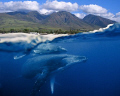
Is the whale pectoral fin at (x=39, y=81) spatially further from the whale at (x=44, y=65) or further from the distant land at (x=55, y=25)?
the distant land at (x=55, y=25)

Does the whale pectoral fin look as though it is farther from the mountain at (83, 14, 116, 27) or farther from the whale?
the mountain at (83, 14, 116, 27)

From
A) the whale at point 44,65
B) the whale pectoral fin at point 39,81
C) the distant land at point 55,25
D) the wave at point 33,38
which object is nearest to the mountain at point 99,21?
the distant land at point 55,25

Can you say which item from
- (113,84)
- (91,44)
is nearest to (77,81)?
(113,84)

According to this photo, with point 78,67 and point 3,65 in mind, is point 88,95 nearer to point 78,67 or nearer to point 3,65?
point 78,67

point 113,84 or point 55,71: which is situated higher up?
point 55,71

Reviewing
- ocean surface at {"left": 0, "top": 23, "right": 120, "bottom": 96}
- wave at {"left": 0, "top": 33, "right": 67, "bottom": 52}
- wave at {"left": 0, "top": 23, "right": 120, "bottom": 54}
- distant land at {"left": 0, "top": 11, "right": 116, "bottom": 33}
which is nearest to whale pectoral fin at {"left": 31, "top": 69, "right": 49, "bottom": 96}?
ocean surface at {"left": 0, "top": 23, "right": 120, "bottom": 96}

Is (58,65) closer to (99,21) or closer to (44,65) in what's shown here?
(44,65)

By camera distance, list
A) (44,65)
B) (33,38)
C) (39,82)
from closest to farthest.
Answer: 1. (39,82)
2. (44,65)
3. (33,38)

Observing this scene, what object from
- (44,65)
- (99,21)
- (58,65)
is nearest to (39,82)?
(44,65)
